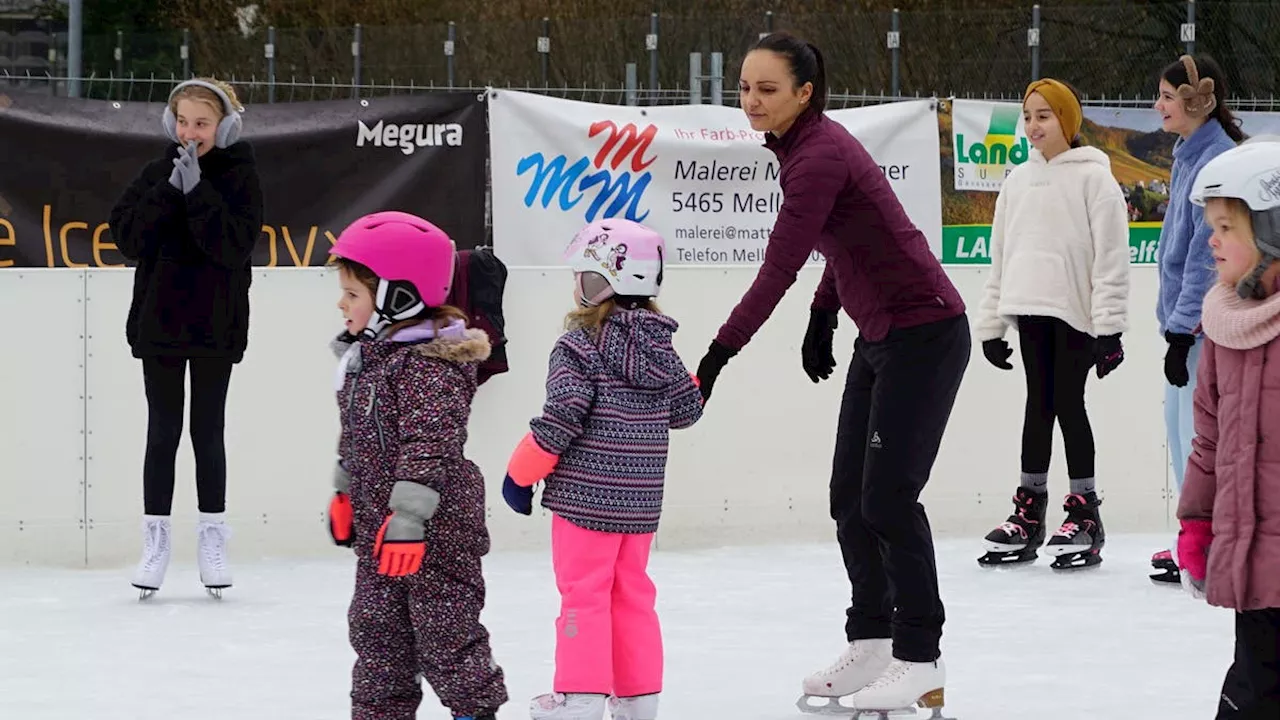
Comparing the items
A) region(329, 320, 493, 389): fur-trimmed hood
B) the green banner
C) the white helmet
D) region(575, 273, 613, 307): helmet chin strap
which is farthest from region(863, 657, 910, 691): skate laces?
the green banner

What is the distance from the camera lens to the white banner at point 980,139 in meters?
9.18

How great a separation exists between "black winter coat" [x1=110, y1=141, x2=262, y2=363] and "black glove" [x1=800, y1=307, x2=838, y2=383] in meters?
1.57

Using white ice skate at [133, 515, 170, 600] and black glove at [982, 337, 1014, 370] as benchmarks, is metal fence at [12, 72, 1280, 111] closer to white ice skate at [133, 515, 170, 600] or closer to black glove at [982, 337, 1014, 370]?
black glove at [982, 337, 1014, 370]

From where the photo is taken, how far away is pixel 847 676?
365 centimetres

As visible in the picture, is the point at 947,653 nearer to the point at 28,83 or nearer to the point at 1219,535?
the point at 1219,535

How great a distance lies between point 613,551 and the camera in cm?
333

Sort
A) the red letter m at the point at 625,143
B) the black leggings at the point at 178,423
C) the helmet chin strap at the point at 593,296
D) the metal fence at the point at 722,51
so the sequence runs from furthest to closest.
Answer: the metal fence at the point at 722,51 < the red letter m at the point at 625,143 < the black leggings at the point at 178,423 < the helmet chin strap at the point at 593,296

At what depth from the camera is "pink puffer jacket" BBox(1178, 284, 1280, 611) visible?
258 cm

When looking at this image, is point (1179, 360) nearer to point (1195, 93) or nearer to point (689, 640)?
point (1195, 93)

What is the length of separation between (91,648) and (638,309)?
1.69 metres

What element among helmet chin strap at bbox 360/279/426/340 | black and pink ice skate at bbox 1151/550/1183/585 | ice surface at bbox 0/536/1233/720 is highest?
helmet chin strap at bbox 360/279/426/340

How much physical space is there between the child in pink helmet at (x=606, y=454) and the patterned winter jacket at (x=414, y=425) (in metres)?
0.23

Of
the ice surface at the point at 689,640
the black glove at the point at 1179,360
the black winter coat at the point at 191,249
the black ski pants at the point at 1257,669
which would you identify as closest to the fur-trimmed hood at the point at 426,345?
the ice surface at the point at 689,640

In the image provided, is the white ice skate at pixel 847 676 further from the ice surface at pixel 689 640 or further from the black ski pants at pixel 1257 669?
the black ski pants at pixel 1257 669
